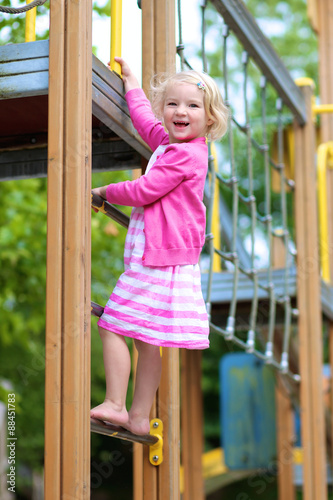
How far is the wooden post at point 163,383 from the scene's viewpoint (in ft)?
8.36

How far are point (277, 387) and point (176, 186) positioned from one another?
5698 millimetres

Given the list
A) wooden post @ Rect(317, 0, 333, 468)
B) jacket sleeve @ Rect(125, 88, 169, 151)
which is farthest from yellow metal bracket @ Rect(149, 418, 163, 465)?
wooden post @ Rect(317, 0, 333, 468)

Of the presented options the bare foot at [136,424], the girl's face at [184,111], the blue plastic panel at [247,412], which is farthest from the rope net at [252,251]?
the bare foot at [136,424]

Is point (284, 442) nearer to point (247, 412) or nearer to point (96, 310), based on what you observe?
point (247, 412)

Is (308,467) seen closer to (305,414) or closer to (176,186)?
(305,414)

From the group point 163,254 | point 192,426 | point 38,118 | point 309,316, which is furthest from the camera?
point 192,426

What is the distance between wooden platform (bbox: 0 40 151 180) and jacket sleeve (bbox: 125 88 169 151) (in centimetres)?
4

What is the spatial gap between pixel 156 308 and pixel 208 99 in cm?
61

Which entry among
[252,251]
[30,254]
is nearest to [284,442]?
[30,254]

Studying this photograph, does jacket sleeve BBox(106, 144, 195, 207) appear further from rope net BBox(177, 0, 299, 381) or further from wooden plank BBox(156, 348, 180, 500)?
rope net BBox(177, 0, 299, 381)

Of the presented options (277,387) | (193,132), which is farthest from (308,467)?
(277,387)

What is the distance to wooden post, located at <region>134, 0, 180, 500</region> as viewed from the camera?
255 cm

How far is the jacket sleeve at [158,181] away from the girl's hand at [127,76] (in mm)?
326

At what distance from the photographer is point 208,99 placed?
2303 mm
